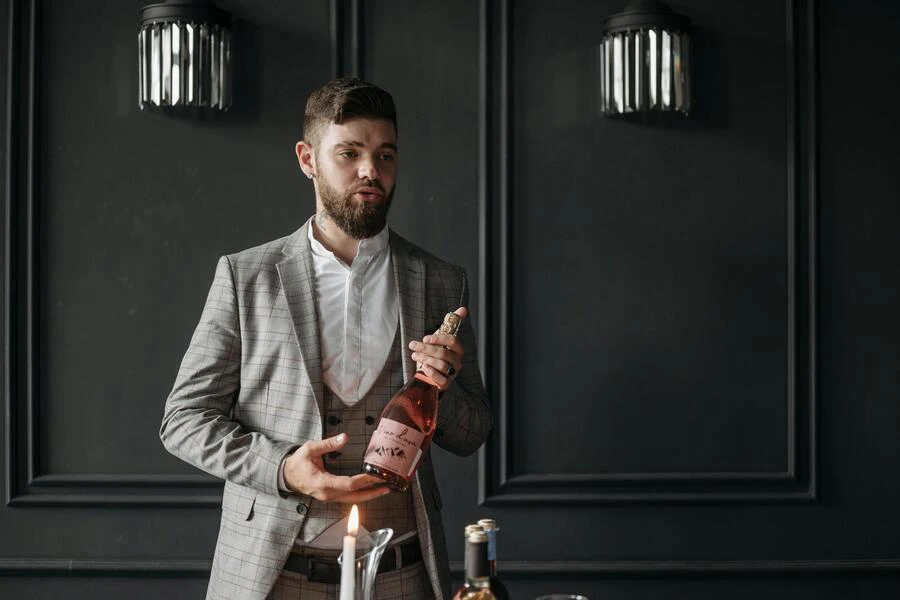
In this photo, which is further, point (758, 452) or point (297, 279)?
Result: point (758, 452)

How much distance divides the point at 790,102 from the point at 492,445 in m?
1.15

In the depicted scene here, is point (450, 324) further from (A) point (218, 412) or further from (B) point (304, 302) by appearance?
(A) point (218, 412)

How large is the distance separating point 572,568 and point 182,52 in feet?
5.17

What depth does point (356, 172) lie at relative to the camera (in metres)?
1.68

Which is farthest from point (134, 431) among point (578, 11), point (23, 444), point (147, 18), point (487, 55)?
point (578, 11)

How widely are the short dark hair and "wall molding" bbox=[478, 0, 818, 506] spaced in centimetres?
68

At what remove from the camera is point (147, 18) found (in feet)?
7.29

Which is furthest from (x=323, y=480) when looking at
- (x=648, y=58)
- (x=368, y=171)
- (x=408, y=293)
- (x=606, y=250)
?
(x=648, y=58)

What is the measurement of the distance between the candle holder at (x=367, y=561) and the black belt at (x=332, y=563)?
0.59 m

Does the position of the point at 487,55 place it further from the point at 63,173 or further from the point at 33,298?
the point at 33,298

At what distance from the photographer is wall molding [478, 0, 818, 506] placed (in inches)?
92.1

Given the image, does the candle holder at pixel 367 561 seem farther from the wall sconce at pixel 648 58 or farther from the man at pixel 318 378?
the wall sconce at pixel 648 58

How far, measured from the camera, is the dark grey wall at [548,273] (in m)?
2.34

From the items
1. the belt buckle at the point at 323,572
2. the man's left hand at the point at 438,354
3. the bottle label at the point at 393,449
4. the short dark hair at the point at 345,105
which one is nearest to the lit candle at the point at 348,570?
the bottle label at the point at 393,449
